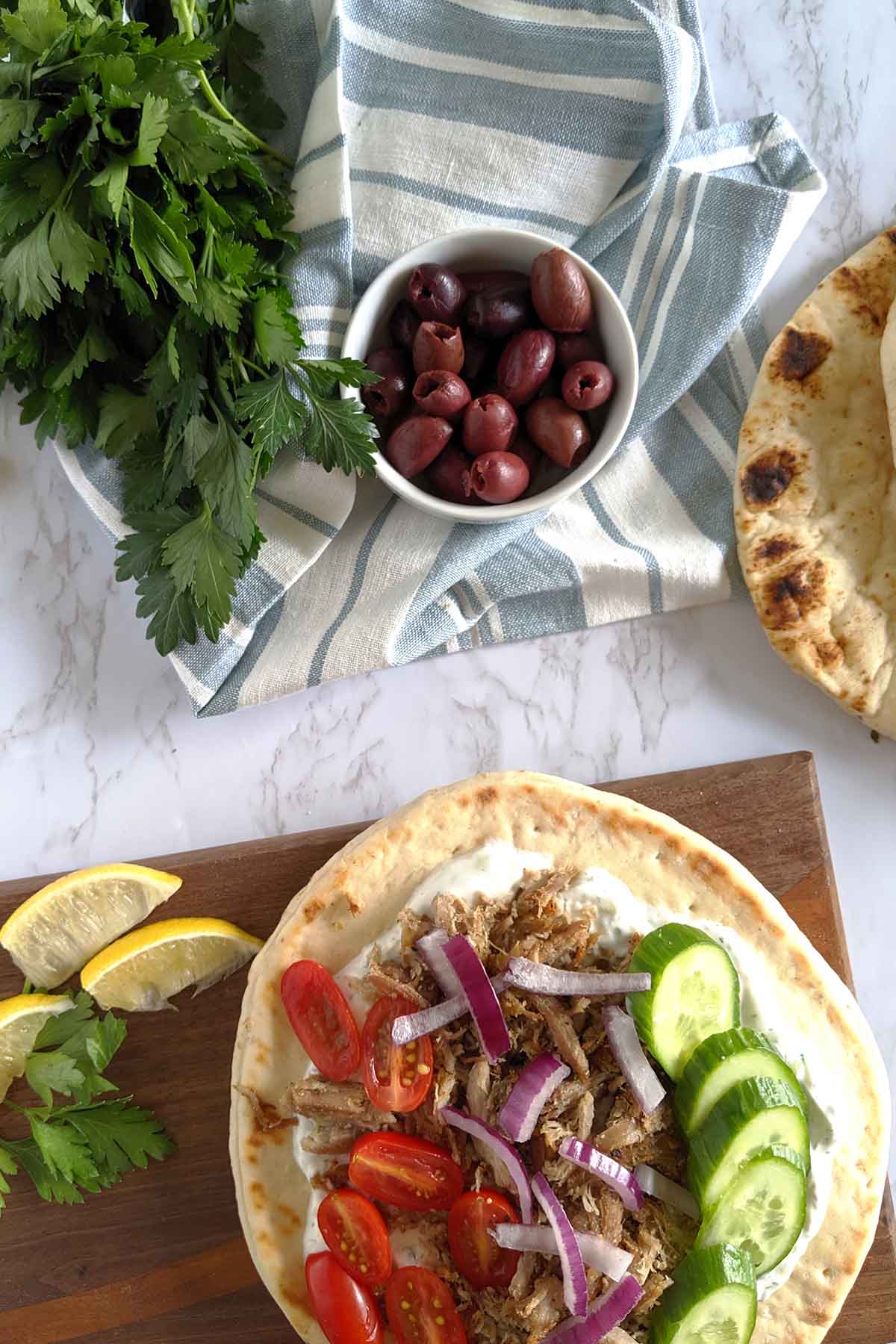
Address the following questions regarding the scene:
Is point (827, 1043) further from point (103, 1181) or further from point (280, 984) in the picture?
point (103, 1181)

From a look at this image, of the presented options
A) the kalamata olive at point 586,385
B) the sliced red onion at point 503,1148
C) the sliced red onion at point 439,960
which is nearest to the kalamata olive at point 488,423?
the kalamata olive at point 586,385

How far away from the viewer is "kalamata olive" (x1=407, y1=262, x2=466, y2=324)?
3.07 m

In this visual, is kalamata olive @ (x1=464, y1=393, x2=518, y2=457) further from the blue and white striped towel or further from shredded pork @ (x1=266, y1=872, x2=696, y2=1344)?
shredded pork @ (x1=266, y1=872, x2=696, y2=1344)

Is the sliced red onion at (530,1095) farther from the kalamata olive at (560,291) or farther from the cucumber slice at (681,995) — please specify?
the kalamata olive at (560,291)

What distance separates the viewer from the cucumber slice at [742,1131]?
2.56 metres

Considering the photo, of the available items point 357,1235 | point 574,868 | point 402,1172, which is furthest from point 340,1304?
point 574,868

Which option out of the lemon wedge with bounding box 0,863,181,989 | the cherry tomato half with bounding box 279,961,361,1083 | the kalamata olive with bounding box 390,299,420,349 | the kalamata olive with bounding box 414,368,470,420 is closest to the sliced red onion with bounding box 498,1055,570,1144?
the cherry tomato half with bounding box 279,961,361,1083

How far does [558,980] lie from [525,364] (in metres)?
1.51

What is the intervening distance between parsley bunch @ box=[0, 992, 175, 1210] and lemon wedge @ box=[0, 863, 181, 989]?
0.40ft

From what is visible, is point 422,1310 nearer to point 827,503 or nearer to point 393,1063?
point 393,1063

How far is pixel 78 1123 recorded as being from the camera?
3049mm

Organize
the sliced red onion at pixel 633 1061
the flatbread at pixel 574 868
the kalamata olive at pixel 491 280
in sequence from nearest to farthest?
the sliced red onion at pixel 633 1061, the flatbread at pixel 574 868, the kalamata olive at pixel 491 280

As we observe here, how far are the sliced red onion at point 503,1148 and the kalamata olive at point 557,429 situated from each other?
5.26 feet

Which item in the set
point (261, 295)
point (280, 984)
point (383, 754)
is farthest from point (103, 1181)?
point (261, 295)
